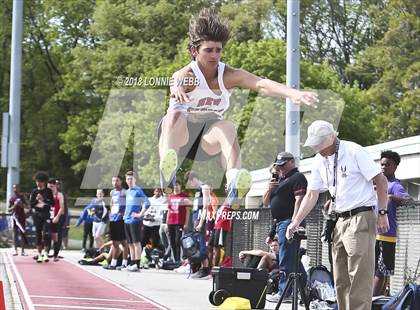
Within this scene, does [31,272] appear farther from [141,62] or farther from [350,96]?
[350,96]

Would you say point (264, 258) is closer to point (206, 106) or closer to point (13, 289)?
point (13, 289)

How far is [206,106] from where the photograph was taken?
698 centimetres

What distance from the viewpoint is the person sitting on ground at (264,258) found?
13.8 metres

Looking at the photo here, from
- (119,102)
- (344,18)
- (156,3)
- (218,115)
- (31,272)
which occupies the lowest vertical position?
(31,272)

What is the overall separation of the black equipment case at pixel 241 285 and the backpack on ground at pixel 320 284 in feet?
1.86

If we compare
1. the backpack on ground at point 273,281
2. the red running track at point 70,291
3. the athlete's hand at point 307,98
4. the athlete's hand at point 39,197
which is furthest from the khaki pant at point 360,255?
the athlete's hand at point 39,197

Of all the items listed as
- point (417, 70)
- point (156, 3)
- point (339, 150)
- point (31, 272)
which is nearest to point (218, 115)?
point (339, 150)

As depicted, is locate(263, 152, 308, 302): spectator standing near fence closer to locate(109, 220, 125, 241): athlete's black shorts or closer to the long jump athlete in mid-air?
the long jump athlete in mid-air

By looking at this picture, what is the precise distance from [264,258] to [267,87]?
7421 mm

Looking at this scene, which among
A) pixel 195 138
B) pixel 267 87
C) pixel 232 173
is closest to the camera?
pixel 267 87

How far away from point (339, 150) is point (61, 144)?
139 ft

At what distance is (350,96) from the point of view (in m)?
37.2

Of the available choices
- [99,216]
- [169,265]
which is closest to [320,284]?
[169,265]

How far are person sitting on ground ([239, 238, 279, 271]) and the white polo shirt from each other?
183 inches
